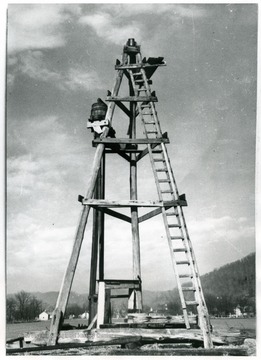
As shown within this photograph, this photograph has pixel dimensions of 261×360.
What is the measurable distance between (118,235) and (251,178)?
17.1 ft

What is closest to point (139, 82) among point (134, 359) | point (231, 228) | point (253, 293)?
point (231, 228)

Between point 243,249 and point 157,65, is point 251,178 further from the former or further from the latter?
point 157,65

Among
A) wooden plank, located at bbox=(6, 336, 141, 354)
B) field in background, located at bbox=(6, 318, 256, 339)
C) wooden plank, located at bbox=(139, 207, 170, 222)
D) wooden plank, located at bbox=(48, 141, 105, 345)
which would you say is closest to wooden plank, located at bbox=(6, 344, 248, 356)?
wooden plank, located at bbox=(6, 336, 141, 354)

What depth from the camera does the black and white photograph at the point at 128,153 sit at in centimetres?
764

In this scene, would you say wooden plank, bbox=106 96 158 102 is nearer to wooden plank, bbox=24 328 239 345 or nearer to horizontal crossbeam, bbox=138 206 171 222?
horizontal crossbeam, bbox=138 206 171 222

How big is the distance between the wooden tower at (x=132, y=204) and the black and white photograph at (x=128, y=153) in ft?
0.09

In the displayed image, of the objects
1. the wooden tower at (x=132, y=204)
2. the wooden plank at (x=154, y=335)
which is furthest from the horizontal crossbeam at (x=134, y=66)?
the wooden plank at (x=154, y=335)

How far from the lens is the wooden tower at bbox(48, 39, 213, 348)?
25.3 feet

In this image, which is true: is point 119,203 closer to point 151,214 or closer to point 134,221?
point 151,214

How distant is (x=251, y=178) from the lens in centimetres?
783

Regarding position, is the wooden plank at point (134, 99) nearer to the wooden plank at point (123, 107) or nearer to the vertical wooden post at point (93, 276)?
the wooden plank at point (123, 107)

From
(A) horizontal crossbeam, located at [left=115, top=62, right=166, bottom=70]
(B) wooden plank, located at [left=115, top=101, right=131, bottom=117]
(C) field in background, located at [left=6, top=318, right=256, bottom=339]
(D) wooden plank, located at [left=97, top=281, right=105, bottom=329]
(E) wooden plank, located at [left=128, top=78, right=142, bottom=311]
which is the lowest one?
(C) field in background, located at [left=6, top=318, right=256, bottom=339]

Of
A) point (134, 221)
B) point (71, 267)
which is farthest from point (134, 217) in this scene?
point (71, 267)

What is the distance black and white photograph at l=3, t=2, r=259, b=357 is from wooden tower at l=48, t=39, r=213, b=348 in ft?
0.09
